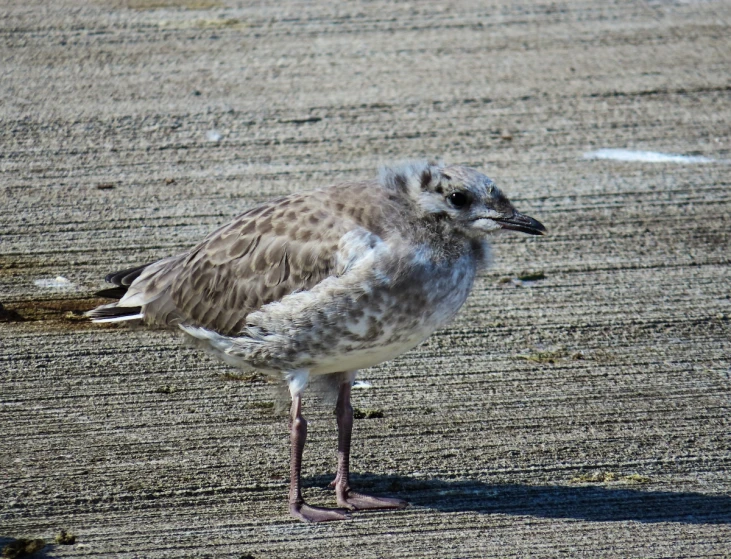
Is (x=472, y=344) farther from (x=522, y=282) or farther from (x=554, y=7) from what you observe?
(x=554, y=7)

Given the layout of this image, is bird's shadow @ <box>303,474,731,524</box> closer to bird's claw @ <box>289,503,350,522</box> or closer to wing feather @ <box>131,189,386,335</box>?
bird's claw @ <box>289,503,350,522</box>

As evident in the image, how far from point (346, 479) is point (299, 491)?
0.20 m

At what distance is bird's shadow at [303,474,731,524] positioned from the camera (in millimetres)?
3965

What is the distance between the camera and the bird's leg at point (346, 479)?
13.2 feet

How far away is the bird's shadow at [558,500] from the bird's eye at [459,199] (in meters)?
1.12

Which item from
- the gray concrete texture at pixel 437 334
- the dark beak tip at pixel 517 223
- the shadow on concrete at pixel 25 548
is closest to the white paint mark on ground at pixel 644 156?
the gray concrete texture at pixel 437 334

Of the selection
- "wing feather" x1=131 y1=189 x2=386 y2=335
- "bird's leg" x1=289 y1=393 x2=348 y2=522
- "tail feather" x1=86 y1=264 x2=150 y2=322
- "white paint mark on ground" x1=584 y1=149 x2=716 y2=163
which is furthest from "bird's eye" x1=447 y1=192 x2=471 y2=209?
"white paint mark on ground" x1=584 y1=149 x2=716 y2=163

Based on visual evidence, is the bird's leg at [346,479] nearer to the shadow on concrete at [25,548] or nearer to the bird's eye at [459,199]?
the bird's eye at [459,199]

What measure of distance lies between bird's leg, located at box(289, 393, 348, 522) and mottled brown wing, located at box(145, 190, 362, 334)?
0.48m

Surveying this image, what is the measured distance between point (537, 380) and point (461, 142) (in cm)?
263

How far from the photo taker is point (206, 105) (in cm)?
746

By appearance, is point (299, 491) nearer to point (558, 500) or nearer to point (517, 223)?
point (558, 500)

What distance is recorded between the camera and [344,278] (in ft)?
12.8

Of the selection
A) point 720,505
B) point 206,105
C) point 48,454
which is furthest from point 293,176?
point 720,505
